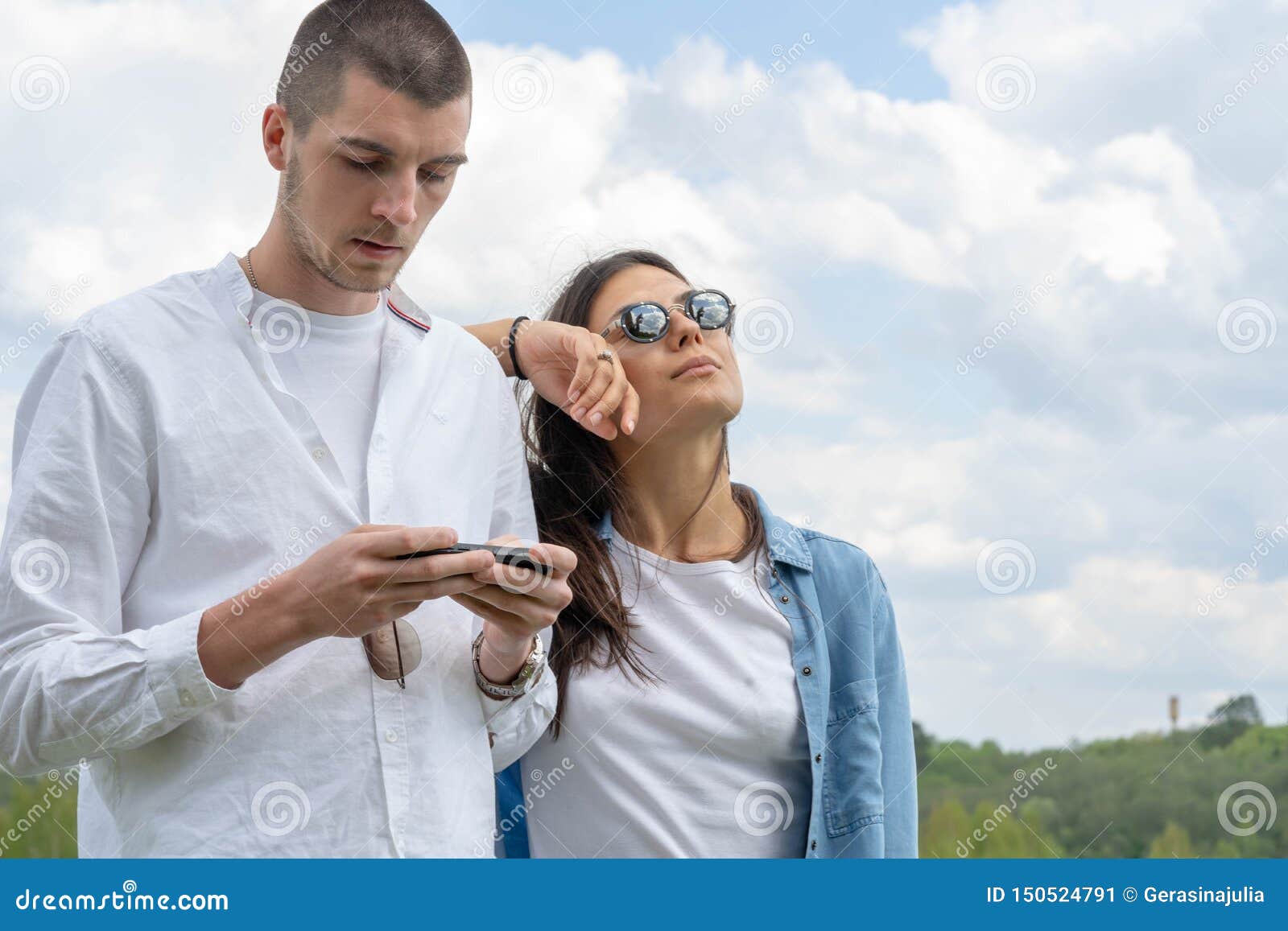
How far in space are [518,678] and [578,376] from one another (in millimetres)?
1118

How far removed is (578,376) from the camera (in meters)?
4.27

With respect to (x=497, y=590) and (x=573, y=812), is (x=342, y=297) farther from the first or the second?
(x=573, y=812)

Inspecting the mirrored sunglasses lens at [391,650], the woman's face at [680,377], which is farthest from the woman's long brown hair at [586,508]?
the mirrored sunglasses lens at [391,650]

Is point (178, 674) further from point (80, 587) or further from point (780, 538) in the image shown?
point (780, 538)

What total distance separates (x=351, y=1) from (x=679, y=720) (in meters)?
2.56

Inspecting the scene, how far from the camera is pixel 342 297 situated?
12.2ft

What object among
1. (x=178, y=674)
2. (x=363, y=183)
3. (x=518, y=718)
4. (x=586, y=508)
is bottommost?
(x=178, y=674)

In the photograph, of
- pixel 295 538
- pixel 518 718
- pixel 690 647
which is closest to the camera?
pixel 295 538

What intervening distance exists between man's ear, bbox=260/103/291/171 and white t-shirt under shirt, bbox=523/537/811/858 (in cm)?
191

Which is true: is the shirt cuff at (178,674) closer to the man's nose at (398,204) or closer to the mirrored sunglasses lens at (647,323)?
the man's nose at (398,204)

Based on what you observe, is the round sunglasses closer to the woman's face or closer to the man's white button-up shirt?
the woman's face

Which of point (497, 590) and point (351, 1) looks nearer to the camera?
point (497, 590)

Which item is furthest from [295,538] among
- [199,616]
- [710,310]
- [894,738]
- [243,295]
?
[894,738]

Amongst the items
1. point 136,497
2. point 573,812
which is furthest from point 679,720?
point 136,497
